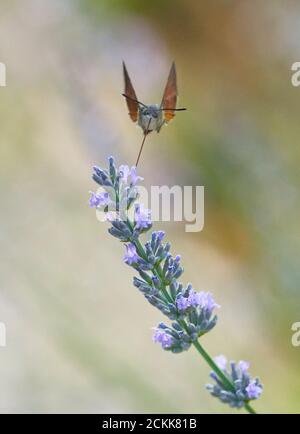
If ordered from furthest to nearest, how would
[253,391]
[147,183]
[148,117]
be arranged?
[147,183] → [148,117] → [253,391]

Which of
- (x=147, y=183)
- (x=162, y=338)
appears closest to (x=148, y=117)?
(x=162, y=338)

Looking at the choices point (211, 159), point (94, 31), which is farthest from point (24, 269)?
point (94, 31)

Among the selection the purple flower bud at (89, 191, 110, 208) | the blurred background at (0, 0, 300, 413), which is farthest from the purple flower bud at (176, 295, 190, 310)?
the blurred background at (0, 0, 300, 413)

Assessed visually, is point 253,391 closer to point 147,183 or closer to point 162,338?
point 162,338

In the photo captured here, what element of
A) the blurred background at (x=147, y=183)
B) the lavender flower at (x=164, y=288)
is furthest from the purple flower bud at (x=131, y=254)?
the blurred background at (x=147, y=183)

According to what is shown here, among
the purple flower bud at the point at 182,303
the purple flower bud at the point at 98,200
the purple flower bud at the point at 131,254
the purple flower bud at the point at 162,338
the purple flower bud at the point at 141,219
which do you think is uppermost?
the purple flower bud at the point at 98,200

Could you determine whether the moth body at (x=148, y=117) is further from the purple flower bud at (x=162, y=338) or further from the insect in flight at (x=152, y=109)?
the purple flower bud at (x=162, y=338)

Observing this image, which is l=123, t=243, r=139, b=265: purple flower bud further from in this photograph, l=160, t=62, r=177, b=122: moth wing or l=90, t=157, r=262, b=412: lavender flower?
l=160, t=62, r=177, b=122: moth wing
